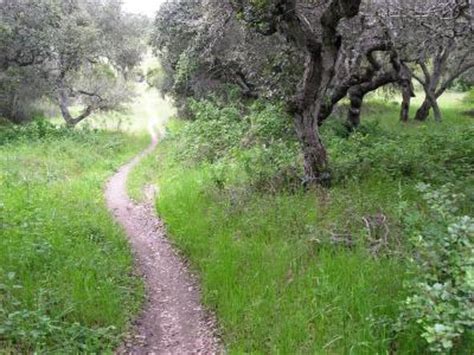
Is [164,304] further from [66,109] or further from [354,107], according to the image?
[66,109]

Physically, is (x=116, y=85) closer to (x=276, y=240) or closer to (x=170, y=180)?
(x=170, y=180)

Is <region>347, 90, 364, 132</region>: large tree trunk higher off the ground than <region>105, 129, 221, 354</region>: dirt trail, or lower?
higher

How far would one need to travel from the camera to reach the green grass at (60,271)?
16.7 feet

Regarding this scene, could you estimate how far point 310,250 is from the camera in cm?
655

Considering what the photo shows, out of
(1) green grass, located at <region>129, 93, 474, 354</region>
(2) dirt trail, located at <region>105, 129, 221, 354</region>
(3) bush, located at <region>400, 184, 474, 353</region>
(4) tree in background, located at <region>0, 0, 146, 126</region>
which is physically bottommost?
(2) dirt trail, located at <region>105, 129, 221, 354</region>

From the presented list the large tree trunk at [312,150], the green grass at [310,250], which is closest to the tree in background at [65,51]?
the green grass at [310,250]

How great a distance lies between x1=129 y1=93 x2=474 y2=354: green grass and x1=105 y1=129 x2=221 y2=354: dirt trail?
24 centimetres

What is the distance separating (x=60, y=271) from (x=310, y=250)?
135 inches

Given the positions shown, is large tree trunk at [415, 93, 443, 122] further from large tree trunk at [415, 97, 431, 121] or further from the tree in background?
the tree in background

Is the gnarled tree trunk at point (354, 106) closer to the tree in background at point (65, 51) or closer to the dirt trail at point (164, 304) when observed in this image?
the dirt trail at point (164, 304)

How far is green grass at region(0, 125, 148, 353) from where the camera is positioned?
5090 millimetres

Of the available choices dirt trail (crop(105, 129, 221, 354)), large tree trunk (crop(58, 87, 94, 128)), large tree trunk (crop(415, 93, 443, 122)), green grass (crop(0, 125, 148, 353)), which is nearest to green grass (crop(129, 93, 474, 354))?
dirt trail (crop(105, 129, 221, 354))

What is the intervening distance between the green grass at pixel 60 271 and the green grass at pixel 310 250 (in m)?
1.27

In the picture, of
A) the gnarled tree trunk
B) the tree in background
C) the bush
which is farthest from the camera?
→ the tree in background
